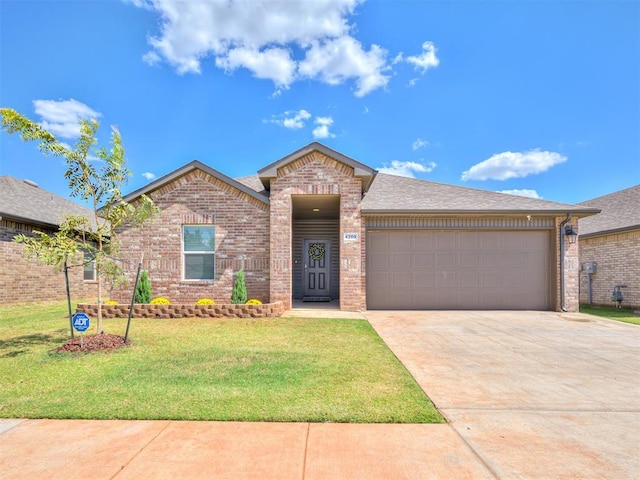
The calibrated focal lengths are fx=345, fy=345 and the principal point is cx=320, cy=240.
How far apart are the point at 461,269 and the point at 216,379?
9234mm

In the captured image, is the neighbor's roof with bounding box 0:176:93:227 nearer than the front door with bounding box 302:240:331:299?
Yes

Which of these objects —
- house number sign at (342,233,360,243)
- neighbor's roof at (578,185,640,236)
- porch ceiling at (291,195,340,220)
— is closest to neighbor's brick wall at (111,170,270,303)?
porch ceiling at (291,195,340,220)

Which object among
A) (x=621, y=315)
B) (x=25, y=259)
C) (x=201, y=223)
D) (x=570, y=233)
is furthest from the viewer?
(x=25, y=259)

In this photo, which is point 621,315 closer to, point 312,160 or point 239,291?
point 312,160

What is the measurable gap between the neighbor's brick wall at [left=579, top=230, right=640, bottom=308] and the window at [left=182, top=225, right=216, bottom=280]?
15.3 meters

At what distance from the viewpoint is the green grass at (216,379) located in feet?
11.8

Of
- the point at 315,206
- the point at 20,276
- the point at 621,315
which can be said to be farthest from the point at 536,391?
the point at 20,276

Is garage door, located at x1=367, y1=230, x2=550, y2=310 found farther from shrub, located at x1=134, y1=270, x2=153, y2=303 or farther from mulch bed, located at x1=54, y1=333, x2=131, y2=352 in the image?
mulch bed, located at x1=54, y1=333, x2=131, y2=352

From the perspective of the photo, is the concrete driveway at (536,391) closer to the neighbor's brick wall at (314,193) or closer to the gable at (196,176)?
the neighbor's brick wall at (314,193)

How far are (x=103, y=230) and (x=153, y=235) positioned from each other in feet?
14.9

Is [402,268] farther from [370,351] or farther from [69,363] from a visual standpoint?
[69,363]

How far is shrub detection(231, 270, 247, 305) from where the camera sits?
10.3m

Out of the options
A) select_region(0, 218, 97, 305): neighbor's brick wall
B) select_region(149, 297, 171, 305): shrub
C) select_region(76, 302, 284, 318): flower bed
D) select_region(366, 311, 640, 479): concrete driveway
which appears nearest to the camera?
select_region(366, 311, 640, 479): concrete driveway

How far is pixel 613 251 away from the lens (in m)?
13.9
